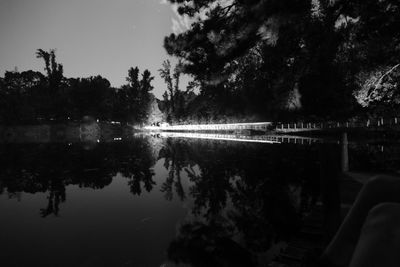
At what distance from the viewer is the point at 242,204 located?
6.20m

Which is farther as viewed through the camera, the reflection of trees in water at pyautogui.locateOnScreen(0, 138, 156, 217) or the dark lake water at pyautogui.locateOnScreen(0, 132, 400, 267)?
the reflection of trees in water at pyautogui.locateOnScreen(0, 138, 156, 217)

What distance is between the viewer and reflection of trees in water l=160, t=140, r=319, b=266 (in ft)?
13.4

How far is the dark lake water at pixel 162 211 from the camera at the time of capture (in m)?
3.91

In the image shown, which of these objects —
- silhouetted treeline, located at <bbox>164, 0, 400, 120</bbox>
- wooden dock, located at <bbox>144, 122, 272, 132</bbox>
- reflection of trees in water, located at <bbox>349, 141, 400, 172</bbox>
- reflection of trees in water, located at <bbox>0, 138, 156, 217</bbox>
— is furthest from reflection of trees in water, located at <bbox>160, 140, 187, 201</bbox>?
wooden dock, located at <bbox>144, 122, 272, 132</bbox>

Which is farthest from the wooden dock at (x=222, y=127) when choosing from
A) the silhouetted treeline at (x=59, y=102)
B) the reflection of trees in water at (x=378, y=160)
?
the reflection of trees in water at (x=378, y=160)

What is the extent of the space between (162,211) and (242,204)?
63.6 inches

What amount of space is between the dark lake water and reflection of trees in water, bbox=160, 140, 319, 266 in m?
0.02

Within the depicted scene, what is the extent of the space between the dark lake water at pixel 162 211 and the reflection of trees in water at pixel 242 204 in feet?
0.06

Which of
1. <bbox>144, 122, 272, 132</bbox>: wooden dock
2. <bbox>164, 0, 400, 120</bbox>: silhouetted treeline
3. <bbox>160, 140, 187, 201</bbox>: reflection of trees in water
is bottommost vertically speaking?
<bbox>160, 140, 187, 201</bbox>: reflection of trees in water

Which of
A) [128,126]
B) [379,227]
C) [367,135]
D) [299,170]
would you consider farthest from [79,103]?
[379,227]

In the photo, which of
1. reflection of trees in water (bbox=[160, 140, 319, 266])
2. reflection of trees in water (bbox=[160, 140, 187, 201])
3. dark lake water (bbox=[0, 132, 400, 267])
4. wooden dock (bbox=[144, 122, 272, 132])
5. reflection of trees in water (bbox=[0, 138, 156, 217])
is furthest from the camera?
wooden dock (bbox=[144, 122, 272, 132])

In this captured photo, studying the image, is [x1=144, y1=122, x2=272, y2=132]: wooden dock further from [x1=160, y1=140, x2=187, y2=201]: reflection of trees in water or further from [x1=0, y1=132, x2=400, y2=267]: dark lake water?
[x1=0, y1=132, x2=400, y2=267]: dark lake water

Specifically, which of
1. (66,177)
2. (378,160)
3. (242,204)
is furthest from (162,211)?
(378,160)

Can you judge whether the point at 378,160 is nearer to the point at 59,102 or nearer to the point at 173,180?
the point at 173,180
